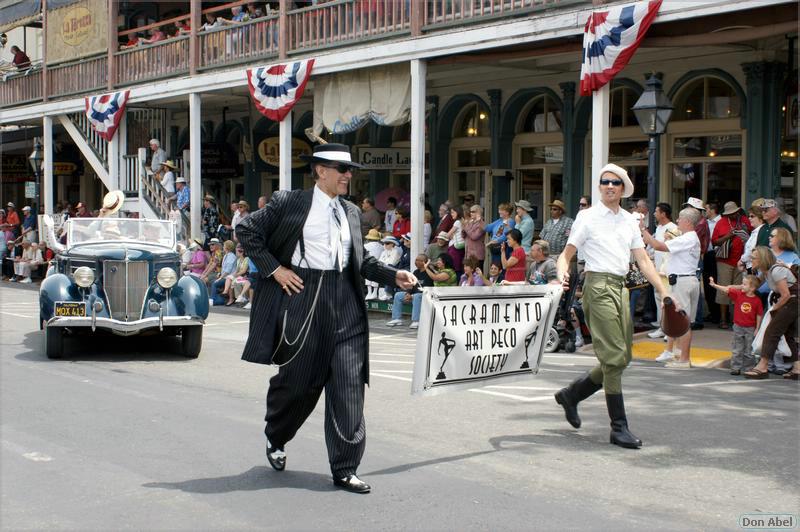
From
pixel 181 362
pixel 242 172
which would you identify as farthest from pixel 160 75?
pixel 181 362

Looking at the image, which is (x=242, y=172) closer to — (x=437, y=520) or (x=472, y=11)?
(x=472, y=11)

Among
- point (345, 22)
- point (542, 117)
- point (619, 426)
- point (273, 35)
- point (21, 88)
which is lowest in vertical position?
point (619, 426)

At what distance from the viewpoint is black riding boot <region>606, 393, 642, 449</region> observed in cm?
728

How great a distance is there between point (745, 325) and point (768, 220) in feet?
8.50

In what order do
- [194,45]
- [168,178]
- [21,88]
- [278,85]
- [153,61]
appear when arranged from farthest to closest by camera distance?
[21,88]
[168,178]
[153,61]
[194,45]
[278,85]

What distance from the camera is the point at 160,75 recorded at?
23.9m

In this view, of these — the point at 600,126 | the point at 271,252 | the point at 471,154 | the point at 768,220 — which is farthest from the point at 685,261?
the point at 471,154

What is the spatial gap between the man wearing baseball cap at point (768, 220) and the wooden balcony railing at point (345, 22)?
6966mm

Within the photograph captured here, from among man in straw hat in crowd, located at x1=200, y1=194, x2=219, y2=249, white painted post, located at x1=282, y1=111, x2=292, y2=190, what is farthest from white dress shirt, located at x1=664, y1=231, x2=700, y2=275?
man in straw hat in crowd, located at x1=200, y1=194, x2=219, y2=249

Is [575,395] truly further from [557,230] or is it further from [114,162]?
[114,162]

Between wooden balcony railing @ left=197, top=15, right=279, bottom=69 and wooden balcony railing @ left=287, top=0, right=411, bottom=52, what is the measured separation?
2.57 ft

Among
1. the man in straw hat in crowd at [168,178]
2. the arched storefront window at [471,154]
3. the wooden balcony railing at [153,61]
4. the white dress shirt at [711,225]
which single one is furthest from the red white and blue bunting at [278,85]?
the white dress shirt at [711,225]

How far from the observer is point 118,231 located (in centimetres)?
1348

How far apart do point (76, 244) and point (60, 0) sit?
1732 centimetres
